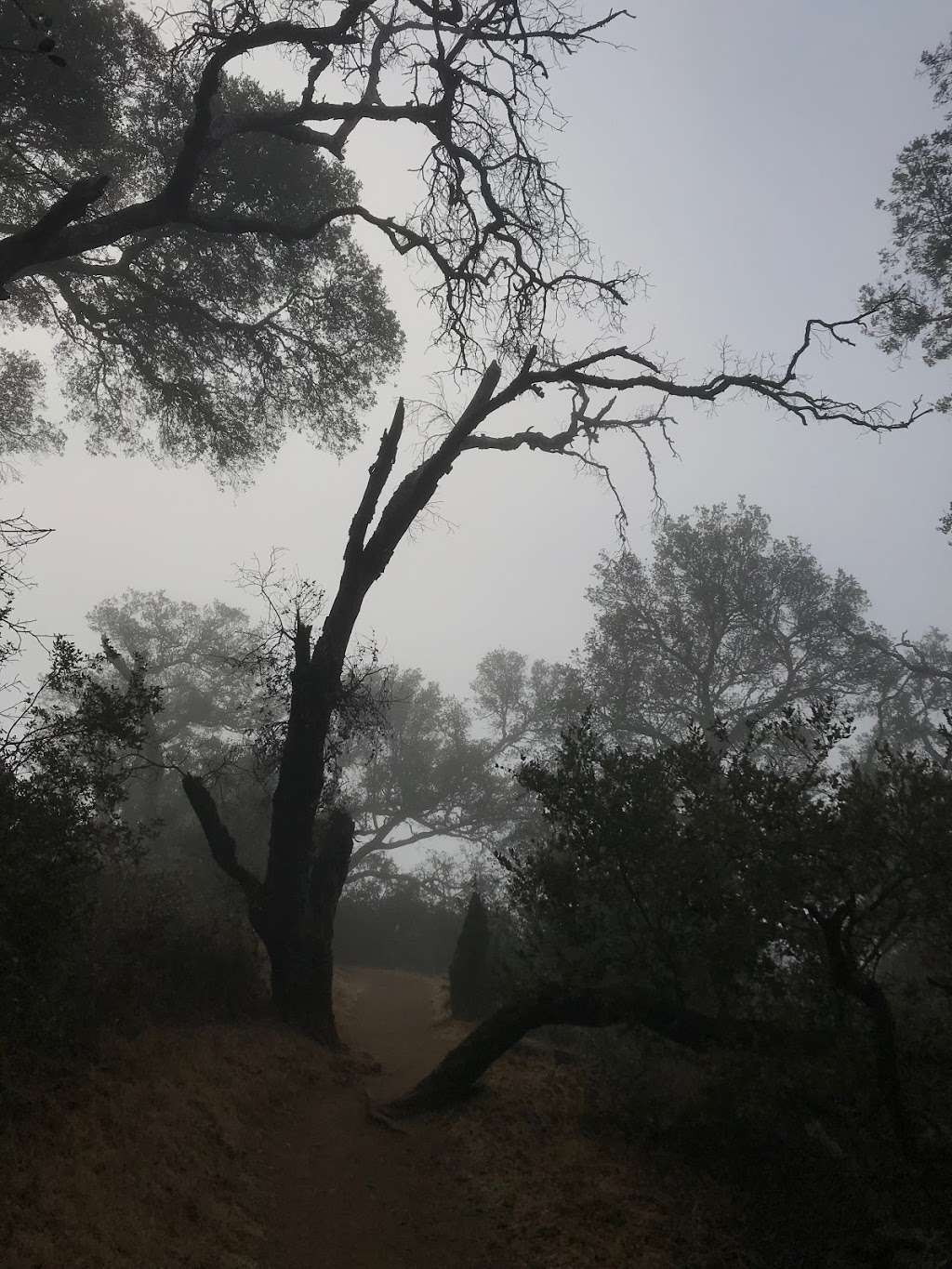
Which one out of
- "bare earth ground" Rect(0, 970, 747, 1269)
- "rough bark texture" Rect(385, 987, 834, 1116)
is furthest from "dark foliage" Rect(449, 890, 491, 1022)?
"rough bark texture" Rect(385, 987, 834, 1116)

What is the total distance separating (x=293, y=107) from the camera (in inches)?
392

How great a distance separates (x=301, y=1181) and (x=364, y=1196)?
0.63 meters

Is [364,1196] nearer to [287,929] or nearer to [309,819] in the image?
[287,929]

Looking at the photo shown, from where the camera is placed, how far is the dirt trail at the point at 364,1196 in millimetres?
6441

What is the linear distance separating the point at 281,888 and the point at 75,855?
5.86 m

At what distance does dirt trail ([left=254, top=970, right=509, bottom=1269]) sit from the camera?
6.44 metres

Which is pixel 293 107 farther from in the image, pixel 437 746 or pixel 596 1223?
pixel 437 746

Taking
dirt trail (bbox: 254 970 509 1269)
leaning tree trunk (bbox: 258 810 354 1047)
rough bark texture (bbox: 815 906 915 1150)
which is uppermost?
rough bark texture (bbox: 815 906 915 1150)

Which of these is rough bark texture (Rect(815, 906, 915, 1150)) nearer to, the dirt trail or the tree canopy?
the dirt trail

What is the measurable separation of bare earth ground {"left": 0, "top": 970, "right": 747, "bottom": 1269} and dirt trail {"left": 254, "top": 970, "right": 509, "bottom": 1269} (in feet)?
0.07

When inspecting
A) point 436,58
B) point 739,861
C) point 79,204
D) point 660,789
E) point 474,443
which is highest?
point 436,58

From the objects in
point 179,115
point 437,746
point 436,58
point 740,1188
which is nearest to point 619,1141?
point 740,1188

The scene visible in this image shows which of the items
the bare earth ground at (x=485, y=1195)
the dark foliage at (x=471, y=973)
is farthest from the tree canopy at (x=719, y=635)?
the bare earth ground at (x=485, y=1195)

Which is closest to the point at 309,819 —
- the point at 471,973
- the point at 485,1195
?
the point at 485,1195
